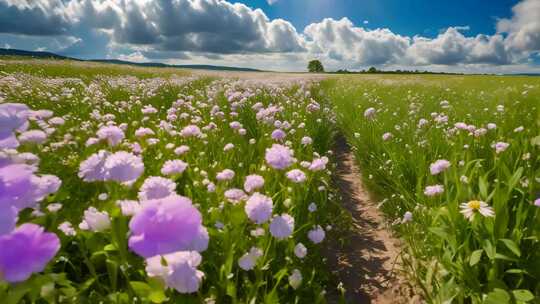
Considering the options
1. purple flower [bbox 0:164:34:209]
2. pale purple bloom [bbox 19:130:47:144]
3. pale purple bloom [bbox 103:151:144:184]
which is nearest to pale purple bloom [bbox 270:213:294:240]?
pale purple bloom [bbox 103:151:144:184]

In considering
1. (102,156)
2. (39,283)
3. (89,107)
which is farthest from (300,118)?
(39,283)

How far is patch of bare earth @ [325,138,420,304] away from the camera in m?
2.44

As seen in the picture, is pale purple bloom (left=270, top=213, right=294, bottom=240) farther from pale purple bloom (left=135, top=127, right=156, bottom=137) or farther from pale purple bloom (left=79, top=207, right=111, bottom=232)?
pale purple bloom (left=135, top=127, right=156, bottom=137)

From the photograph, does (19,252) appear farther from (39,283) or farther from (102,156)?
(102,156)

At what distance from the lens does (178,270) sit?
104 centimetres

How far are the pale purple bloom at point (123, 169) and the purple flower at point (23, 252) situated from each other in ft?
1.84

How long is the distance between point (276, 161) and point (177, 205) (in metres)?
1.50

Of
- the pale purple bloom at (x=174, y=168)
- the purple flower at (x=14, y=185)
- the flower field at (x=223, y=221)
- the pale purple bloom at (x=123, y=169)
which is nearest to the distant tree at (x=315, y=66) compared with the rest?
the flower field at (x=223, y=221)

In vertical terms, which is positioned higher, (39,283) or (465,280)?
(39,283)

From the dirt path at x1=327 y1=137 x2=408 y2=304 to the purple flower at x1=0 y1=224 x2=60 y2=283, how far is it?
7.01ft

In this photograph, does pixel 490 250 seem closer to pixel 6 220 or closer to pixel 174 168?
pixel 174 168

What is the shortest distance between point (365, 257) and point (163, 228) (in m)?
2.57

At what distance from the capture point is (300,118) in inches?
221

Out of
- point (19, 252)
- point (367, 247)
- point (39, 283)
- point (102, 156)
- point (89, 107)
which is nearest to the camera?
point (19, 252)
